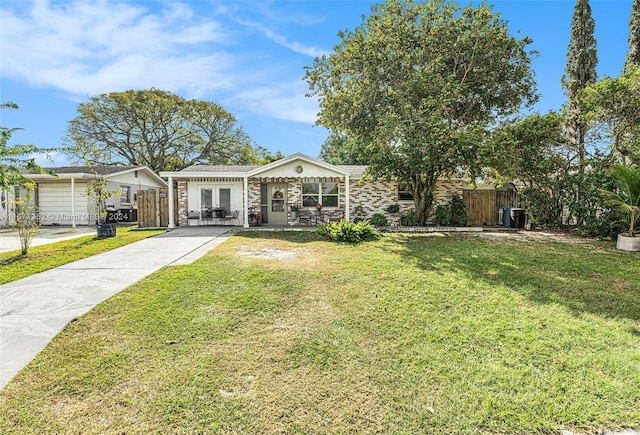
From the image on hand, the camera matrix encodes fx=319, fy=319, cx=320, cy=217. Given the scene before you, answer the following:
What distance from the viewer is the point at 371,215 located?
15.9m

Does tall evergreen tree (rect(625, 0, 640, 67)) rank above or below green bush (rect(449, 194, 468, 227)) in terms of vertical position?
above

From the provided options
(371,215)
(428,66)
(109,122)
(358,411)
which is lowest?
(358,411)

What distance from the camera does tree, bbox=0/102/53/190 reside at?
7.25 m

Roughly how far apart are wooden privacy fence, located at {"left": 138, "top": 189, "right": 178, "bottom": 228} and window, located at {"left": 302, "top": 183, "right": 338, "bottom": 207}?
6864 mm

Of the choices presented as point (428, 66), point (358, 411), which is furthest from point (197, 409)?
point (428, 66)

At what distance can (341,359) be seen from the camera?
3.19 m

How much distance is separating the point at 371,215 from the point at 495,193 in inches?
251

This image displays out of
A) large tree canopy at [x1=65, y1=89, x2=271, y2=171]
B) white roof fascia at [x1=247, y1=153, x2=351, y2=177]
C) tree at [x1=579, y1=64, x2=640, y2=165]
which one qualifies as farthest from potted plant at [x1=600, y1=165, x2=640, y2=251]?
large tree canopy at [x1=65, y1=89, x2=271, y2=171]

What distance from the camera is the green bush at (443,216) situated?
604 inches

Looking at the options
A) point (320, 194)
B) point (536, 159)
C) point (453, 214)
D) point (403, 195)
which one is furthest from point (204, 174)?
point (536, 159)

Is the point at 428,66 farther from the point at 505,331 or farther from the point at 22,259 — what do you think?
the point at 22,259

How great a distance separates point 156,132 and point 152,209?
1753cm

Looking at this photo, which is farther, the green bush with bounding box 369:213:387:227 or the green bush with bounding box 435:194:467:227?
the green bush with bounding box 435:194:467:227

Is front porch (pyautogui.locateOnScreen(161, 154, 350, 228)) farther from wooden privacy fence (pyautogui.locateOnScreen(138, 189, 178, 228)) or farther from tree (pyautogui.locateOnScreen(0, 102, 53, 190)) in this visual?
tree (pyautogui.locateOnScreen(0, 102, 53, 190))
